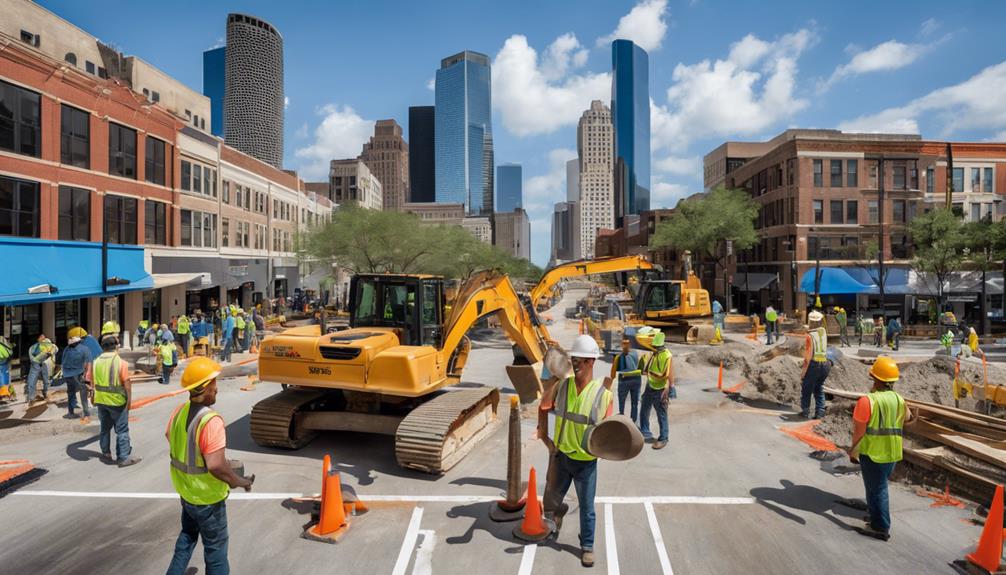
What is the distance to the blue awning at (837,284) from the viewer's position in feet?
120

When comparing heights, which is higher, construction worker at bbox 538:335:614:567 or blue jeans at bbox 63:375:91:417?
construction worker at bbox 538:335:614:567

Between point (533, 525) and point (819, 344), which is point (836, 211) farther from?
point (533, 525)

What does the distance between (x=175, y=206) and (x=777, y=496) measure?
2923cm

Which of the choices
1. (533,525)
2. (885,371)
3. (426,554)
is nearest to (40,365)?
(426,554)

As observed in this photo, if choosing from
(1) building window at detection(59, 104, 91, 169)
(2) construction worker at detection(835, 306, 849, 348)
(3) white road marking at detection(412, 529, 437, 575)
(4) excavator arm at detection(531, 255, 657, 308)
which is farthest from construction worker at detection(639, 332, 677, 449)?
(1) building window at detection(59, 104, 91, 169)

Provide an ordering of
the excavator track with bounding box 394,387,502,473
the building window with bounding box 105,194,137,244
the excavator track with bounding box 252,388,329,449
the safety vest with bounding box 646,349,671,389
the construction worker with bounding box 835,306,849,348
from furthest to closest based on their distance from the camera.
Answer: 1. the construction worker with bounding box 835,306,849,348
2. the building window with bounding box 105,194,137,244
3. the safety vest with bounding box 646,349,671,389
4. the excavator track with bounding box 252,388,329,449
5. the excavator track with bounding box 394,387,502,473

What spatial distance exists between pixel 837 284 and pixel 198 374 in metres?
40.7

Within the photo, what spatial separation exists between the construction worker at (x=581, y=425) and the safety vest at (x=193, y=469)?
295cm

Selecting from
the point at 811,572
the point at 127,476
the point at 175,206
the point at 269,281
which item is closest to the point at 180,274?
the point at 175,206

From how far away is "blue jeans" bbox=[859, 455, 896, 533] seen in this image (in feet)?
19.9

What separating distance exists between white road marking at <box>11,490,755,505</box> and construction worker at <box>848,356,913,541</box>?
147cm

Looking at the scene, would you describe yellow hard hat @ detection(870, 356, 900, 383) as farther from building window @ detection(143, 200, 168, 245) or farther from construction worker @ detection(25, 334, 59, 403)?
building window @ detection(143, 200, 168, 245)

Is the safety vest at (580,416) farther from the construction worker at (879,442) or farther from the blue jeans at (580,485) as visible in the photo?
the construction worker at (879,442)

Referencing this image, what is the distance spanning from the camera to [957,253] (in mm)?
28453
